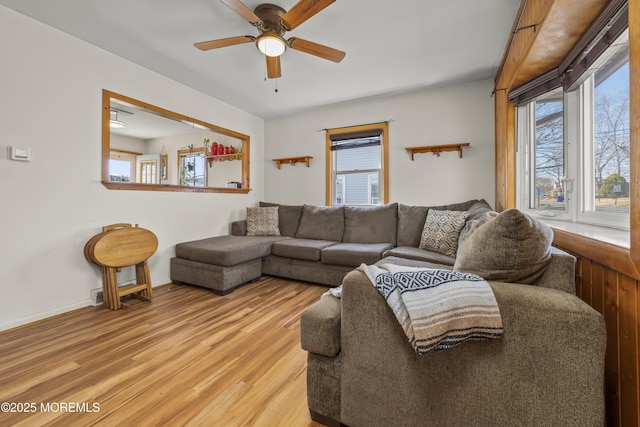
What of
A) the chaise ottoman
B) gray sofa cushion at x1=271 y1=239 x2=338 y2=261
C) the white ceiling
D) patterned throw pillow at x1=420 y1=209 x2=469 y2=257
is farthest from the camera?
gray sofa cushion at x1=271 y1=239 x2=338 y2=261

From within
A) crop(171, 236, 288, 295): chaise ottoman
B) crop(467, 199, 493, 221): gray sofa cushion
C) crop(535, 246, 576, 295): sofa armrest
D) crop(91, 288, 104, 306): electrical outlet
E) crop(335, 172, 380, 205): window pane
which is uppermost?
crop(335, 172, 380, 205): window pane

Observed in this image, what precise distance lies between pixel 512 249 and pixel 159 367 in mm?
1959

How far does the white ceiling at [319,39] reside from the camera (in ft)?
6.56

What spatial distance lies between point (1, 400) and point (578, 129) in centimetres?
375

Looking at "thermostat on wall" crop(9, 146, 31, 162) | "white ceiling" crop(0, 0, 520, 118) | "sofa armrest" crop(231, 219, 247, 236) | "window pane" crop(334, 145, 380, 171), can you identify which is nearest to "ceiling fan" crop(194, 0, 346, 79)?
"white ceiling" crop(0, 0, 520, 118)

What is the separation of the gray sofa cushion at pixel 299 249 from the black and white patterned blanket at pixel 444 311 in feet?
7.16

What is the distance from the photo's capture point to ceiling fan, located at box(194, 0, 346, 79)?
173 centimetres

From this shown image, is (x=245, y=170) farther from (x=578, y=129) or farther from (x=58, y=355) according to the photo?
(x=578, y=129)

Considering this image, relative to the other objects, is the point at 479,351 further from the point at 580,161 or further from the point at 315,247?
the point at 315,247

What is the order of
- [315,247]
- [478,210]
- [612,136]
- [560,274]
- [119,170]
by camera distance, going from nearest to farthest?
1. [560,274]
2. [612,136]
3. [478,210]
4. [119,170]
5. [315,247]

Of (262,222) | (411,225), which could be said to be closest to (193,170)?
(262,222)

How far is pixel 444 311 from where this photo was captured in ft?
2.80

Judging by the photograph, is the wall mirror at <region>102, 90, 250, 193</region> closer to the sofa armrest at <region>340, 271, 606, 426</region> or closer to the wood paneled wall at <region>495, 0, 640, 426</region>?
the sofa armrest at <region>340, 271, 606, 426</region>

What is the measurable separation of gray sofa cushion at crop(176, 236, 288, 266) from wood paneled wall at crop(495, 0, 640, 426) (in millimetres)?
2669
